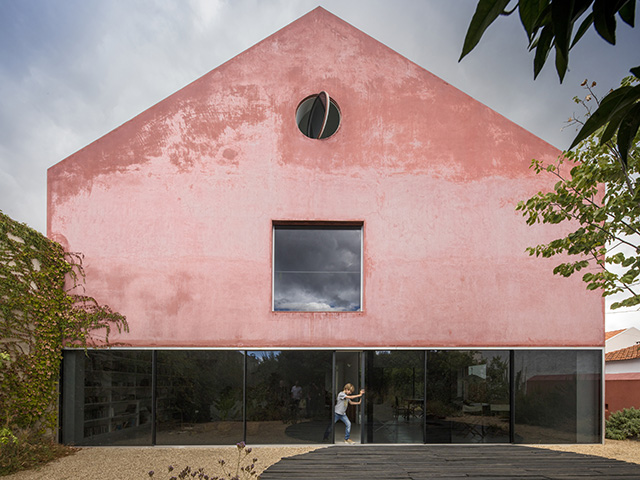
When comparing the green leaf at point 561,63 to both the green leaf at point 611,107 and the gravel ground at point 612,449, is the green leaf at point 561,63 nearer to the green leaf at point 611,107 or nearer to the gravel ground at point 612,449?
the green leaf at point 611,107

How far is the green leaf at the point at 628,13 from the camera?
3.17ft

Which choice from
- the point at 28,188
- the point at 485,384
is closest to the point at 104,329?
the point at 485,384

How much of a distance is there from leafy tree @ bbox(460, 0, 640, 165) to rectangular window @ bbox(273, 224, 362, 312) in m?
8.36

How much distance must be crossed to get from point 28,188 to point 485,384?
19.4 metres

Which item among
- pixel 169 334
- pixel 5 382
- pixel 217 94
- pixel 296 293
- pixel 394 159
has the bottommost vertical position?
pixel 5 382

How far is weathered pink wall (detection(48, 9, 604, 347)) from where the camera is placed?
30.1 ft

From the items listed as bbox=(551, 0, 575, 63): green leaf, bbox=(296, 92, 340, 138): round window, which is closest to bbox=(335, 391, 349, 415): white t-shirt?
bbox=(296, 92, 340, 138): round window

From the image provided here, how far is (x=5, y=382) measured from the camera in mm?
7750

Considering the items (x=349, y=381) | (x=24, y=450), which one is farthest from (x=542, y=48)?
(x=24, y=450)

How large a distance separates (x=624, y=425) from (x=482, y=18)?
38.6ft

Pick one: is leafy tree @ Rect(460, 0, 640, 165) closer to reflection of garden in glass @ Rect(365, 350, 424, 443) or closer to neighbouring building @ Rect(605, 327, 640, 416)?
reflection of garden in glass @ Rect(365, 350, 424, 443)

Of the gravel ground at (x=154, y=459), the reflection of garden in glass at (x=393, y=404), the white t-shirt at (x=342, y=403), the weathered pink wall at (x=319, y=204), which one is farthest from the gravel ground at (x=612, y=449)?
the white t-shirt at (x=342, y=403)

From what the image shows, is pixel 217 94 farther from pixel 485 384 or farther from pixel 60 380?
pixel 485 384

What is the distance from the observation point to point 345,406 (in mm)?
8977
